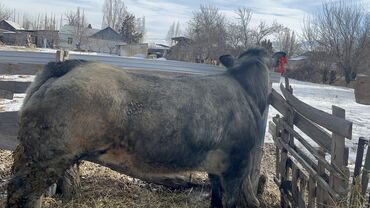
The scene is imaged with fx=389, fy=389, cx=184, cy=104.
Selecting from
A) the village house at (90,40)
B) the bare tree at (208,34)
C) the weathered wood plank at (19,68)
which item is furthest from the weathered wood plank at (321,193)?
the village house at (90,40)

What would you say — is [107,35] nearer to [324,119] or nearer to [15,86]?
[15,86]

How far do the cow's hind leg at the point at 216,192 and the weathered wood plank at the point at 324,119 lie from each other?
1.32 metres

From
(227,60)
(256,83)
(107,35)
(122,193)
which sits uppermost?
(107,35)

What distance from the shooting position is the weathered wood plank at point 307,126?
417 centimetres

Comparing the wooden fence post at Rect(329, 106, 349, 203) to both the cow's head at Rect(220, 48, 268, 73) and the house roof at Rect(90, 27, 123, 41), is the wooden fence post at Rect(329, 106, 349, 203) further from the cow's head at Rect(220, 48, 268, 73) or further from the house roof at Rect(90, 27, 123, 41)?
the house roof at Rect(90, 27, 123, 41)

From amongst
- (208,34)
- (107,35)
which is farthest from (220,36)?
(107,35)

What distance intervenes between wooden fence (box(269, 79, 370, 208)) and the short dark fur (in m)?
0.65

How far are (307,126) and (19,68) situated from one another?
A: 168 inches

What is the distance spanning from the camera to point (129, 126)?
3.43 m

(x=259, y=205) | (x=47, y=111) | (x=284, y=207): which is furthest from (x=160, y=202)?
(x=47, y=111)

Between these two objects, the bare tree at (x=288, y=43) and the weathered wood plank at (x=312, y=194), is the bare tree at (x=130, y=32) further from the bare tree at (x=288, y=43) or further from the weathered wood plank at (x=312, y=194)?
the weathered wood plank at (x=312, y=194)

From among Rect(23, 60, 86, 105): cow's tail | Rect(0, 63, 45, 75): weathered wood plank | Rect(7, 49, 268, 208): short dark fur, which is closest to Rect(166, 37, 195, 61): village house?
Rect(0, 63, 45, 75): weathered wood plank

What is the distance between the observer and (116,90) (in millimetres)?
3430

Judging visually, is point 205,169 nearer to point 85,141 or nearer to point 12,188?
point 85,141
